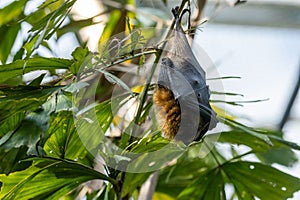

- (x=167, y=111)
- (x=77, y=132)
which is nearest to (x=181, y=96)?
(x=167, y=111)

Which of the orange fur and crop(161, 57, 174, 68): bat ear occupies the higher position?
crop(161, 57, 174, 68): bat ear

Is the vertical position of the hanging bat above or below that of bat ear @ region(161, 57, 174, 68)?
below

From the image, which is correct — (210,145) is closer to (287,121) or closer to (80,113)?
(80,113)

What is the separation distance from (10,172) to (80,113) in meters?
0.17

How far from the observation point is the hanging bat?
85 cm

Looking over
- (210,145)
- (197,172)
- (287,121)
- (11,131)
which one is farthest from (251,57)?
(11,131)

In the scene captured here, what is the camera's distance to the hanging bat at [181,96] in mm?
846

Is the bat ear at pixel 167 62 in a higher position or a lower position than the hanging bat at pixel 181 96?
higher

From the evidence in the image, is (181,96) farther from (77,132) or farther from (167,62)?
(77,132)

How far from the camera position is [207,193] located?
4.07 feet

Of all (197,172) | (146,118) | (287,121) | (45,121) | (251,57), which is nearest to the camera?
(45,121)

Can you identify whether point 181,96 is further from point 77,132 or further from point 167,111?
point 77,132

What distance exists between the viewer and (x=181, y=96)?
0.86 meters

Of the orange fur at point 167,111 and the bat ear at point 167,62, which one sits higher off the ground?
the bat ear at point 167,62
